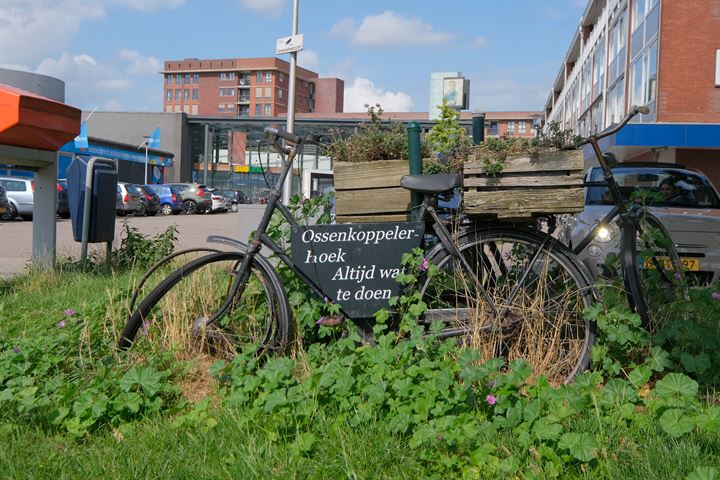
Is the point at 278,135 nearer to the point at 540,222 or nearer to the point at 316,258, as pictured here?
the point at 316,258

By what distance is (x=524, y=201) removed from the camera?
390 centimetres

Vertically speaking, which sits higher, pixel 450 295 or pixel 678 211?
pixel 678 211

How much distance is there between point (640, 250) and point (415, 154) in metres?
1.42

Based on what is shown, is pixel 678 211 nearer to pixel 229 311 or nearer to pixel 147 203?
pixel 229 311

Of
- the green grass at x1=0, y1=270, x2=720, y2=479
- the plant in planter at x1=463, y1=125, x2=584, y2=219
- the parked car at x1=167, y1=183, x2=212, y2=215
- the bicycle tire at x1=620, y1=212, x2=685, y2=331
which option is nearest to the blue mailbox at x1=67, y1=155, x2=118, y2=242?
the green grass at x1=0, y1=270, x2=720, y2=479

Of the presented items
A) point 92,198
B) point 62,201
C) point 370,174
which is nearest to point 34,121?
point 92,198

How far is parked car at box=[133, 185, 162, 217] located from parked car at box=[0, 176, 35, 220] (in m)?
8.09

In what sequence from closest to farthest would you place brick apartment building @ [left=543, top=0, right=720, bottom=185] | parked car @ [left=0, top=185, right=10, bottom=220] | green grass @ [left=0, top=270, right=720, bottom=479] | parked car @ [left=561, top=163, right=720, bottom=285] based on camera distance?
green grass @ [left=0, top=270, right=720, bottom=479], parked car @ [left=561, top=163, right=720, bottom=285], parked car @ [left=0, top=185, right=10, bottom=220], brick apartment building @ [left=543, top=0, right=720, bottom=185]

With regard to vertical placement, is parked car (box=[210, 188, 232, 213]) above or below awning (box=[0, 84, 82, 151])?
below

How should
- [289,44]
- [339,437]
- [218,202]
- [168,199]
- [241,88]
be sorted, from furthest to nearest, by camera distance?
[241,88]
[218,202]
[168,199]
[289,44]
[339,437]

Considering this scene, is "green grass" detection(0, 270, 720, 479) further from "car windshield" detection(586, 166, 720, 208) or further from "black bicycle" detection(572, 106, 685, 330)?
"car windshield" detection(586, 166, 720, 208)

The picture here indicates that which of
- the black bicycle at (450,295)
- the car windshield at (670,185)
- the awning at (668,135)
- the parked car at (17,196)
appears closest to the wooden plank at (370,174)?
→ the black bicycle at (450,295)

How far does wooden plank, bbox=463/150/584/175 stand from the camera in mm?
3891

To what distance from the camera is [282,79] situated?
5182 inches
